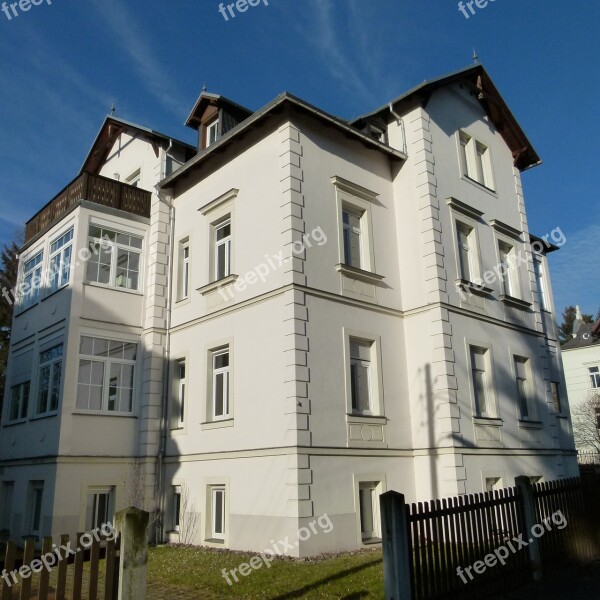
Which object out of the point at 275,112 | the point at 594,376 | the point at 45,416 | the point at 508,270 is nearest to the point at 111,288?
the point at 45,416

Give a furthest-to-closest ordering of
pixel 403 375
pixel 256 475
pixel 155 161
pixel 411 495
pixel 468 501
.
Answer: pixel 155 161 < pixel 403 375 < pixel 411 495 < pixel 256 475 < pixel 468 501

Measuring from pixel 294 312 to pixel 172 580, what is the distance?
Result: 5.89 meters

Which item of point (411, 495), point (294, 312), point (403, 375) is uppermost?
point (294, 312)

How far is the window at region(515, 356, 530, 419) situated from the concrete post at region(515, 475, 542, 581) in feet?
25.1

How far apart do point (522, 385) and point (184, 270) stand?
35.5 ft

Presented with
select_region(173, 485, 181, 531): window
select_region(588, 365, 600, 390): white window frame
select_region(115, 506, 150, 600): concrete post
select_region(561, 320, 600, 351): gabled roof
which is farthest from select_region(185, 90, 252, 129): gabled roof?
select_region(588, 365, 600, 390): white window frame

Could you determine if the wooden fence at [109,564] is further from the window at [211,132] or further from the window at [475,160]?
the window at [475,160]

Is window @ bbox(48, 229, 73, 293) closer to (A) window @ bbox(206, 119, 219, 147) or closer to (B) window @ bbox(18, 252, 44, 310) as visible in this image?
(B) window @ bbox(18, 252, 44, 310)

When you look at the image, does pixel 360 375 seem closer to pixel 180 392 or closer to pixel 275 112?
pixel 180 392

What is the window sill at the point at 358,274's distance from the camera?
1503cm

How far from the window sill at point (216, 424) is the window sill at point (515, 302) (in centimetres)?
906

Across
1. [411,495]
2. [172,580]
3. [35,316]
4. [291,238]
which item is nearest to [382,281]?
[291,238]

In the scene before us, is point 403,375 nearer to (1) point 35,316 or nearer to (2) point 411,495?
(2) point 411,495

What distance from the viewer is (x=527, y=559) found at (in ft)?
33.3
